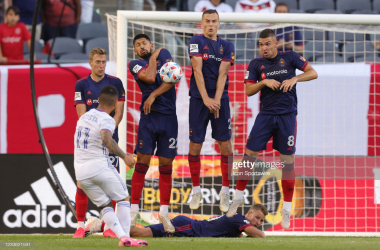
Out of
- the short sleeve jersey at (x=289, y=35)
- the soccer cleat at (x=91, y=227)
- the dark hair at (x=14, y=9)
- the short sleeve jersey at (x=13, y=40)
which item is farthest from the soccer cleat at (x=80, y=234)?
the dark hair at (x=14, y=9)

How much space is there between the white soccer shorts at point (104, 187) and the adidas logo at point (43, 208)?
3.42 metres

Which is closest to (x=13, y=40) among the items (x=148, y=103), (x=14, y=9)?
(x=14, y=9)

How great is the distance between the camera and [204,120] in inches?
265

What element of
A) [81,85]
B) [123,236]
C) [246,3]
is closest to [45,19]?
[246,3]

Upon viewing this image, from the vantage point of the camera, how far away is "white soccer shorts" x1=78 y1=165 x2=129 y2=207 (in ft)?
17.1

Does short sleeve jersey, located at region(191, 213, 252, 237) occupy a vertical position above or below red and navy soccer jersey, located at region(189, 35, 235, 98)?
below

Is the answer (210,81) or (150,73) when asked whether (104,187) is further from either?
(210,81)

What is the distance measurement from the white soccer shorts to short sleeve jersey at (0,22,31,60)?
604 cm

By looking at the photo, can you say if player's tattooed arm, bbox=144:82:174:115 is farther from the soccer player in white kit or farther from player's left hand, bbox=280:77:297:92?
the soccer player in white kit

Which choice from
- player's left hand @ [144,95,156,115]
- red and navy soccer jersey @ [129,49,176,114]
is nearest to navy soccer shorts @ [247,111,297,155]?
red and navy soccer jersey @ [129,49,176,114]

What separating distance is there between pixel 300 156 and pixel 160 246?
4.29m

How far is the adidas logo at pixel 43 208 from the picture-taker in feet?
28.2

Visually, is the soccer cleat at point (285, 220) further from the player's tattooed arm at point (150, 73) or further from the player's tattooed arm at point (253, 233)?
the player's tattooed arm at point (150, 73)

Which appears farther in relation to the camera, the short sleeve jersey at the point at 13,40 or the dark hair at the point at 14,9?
the dark hair at the point at 14,9
